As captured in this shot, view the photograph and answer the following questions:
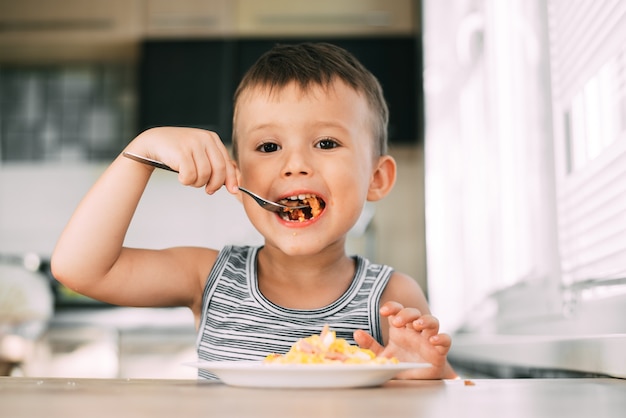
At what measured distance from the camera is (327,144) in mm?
1114

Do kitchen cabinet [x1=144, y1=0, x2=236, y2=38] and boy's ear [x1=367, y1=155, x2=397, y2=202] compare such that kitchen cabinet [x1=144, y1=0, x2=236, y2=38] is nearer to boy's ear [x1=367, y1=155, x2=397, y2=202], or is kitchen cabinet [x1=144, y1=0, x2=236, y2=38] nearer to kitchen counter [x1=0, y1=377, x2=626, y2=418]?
boy's ear [x1=367, y1=155, x2=397, y2=202]

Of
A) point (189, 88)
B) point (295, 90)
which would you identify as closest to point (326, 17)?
point (189, 88)

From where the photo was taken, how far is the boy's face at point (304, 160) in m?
1.06

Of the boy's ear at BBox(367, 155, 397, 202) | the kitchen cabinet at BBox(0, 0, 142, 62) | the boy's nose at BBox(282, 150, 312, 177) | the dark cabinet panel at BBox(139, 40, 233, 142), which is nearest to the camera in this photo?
the boy's nose at BBox(282, 150, 312, 177)

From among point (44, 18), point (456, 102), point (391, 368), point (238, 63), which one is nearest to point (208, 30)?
point (238, 63)

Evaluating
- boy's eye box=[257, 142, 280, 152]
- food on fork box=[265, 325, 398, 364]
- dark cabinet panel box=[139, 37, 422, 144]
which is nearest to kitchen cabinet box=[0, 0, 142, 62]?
dark cabinet panel box=[139, 37, 422, 144]

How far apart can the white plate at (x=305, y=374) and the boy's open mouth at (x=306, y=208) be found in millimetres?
471

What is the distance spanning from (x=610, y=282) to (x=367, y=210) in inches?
92.7

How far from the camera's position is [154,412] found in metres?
0.45

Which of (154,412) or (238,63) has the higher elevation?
(238,63)

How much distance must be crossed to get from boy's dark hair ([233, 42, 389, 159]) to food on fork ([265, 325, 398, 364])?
507mm

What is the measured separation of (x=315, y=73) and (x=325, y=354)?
0.55 m

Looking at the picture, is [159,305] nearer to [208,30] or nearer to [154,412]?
[154,412]

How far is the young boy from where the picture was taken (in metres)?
0.98
